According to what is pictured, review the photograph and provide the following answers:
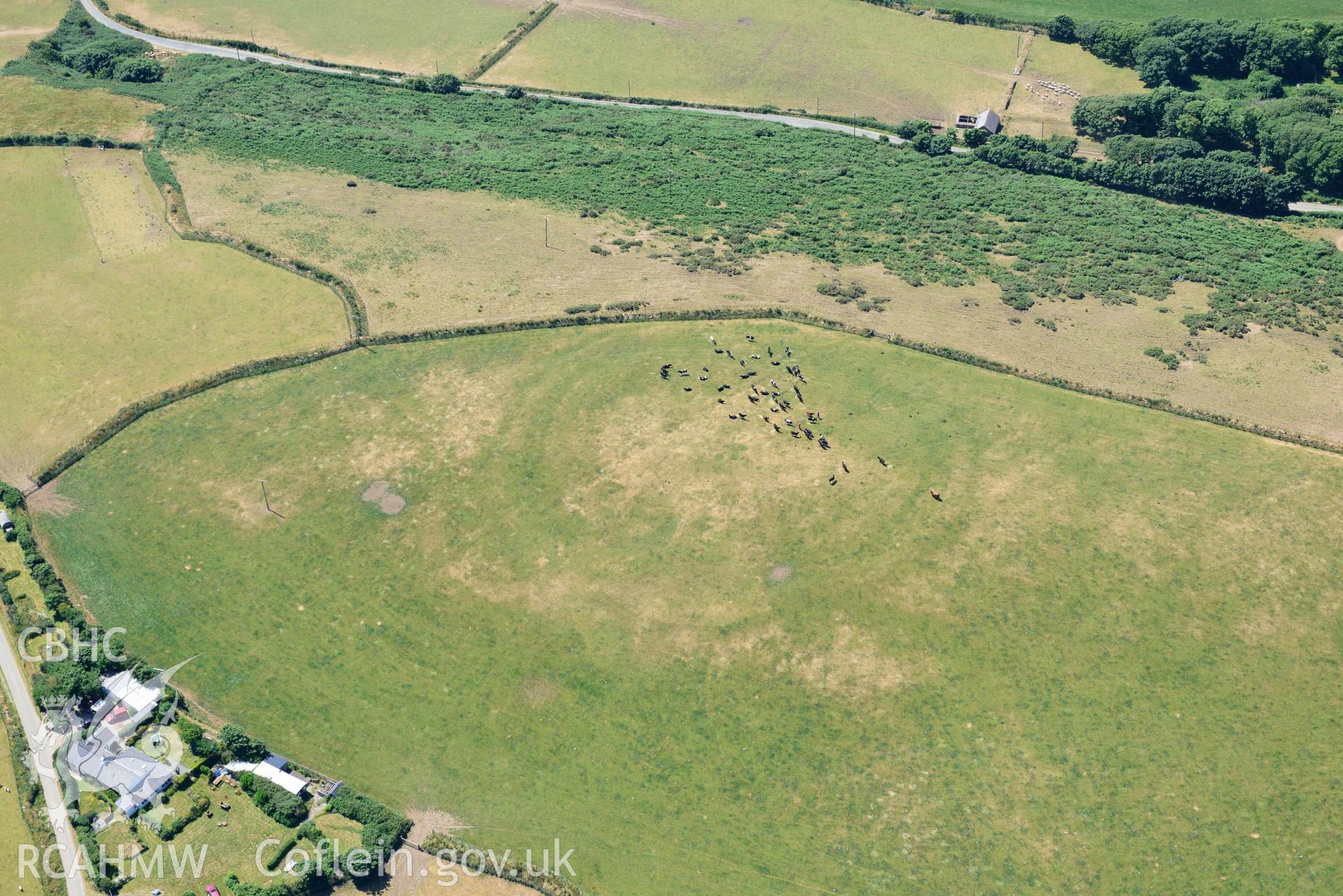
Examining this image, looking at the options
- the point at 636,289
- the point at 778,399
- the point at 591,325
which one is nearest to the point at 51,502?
the point at 591,325

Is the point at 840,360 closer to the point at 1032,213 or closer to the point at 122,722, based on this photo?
the point at 1032,213

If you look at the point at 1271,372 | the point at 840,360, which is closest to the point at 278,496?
the point at 840,360

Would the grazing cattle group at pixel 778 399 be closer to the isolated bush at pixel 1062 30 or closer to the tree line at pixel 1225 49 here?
the tree line at pixel 1225 49

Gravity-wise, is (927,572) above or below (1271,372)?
below

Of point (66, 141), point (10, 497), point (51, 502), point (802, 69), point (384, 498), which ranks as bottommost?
point (51, 502)

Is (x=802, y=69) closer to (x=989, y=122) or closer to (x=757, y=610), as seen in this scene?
(x=989, y=122)

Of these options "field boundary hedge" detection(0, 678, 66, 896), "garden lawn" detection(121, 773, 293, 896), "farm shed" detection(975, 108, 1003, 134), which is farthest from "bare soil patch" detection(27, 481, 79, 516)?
"farm shed" detection(975, 108, 1003, 134)
